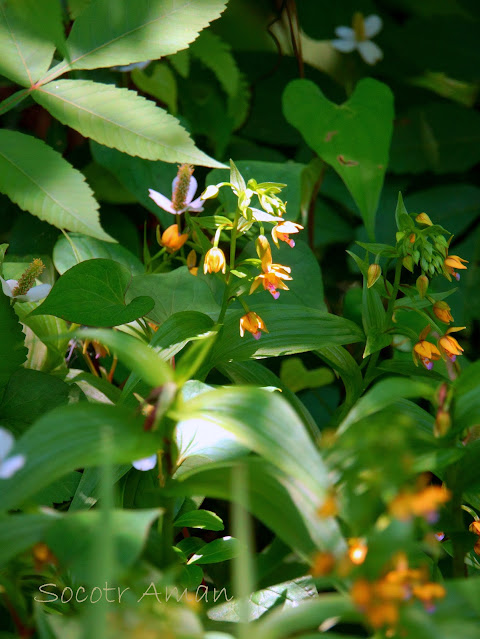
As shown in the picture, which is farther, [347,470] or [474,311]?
[474,311]

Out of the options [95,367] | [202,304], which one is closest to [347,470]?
[202,304]

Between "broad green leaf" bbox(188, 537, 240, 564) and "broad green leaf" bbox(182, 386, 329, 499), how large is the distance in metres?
0.21

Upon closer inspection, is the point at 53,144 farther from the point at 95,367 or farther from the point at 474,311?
the point at 474,311

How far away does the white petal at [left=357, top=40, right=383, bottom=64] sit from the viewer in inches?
51.2

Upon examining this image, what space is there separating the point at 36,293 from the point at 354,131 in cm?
54

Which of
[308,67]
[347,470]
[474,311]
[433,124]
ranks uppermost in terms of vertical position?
[347,470]

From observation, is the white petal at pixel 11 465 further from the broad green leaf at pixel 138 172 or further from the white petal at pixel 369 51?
the white petal at pixel 369 51

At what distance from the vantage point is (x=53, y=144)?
3.58 ft

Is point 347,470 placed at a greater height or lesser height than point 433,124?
greater

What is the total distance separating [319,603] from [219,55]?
976 mm

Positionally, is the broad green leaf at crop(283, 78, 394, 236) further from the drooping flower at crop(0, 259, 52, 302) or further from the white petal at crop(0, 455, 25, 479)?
the white petal at crop(0, 455, 25, 479)

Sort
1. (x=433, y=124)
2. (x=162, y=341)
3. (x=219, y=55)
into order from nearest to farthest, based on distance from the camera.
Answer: (x=162, y=341)
(x=219, y=55)
(x=433, y=124)

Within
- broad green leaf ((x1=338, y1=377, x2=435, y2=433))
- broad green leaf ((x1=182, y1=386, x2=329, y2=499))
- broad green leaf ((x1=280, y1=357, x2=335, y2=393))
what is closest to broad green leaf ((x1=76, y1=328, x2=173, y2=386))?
broad green leaf ((x1=182, y1=386, x2=329, y2=499))

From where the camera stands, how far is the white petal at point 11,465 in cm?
35
